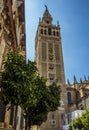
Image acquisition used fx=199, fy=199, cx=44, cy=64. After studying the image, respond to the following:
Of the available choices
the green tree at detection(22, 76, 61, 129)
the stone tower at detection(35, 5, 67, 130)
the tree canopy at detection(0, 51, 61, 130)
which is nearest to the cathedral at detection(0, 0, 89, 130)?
the stone tower at detection(35, 5, 67, 130)

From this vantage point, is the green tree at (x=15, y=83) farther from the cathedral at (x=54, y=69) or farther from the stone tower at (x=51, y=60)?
the stone tower at (x=51, y=60)

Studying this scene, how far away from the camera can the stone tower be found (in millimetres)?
51250

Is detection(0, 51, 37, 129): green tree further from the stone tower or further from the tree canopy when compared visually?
the stone tower

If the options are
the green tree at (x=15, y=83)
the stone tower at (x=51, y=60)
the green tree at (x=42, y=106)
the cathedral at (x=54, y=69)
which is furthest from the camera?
the stone tower at (x=51, y=60)

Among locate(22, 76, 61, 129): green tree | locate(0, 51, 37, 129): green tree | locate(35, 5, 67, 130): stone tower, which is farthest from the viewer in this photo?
locate(35, 5, 67, 130): stone tower

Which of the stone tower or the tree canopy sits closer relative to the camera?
the tree canopy

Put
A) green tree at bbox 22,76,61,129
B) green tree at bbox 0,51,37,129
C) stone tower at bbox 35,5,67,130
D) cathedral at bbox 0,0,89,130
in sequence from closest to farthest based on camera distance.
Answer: green tree at bbox 0,51,37,129, green tree at bbox 22,76,61,129, cathedral at bbox 0,0,89,130, stone tower at bbox 35,5,67,130

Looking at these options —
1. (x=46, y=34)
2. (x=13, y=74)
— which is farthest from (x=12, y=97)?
(x=46, y=34)

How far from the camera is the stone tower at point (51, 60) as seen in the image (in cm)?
5125

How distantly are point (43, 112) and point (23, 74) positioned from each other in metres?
6.95

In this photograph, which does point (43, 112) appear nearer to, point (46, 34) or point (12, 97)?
point (12, 97)

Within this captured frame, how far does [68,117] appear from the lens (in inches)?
2019

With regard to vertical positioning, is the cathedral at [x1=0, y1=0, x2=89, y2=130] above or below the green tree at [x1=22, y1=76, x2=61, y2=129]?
above

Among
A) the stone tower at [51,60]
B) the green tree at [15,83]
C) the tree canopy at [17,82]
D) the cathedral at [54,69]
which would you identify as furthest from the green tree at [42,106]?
the stone tower at [51,60]
